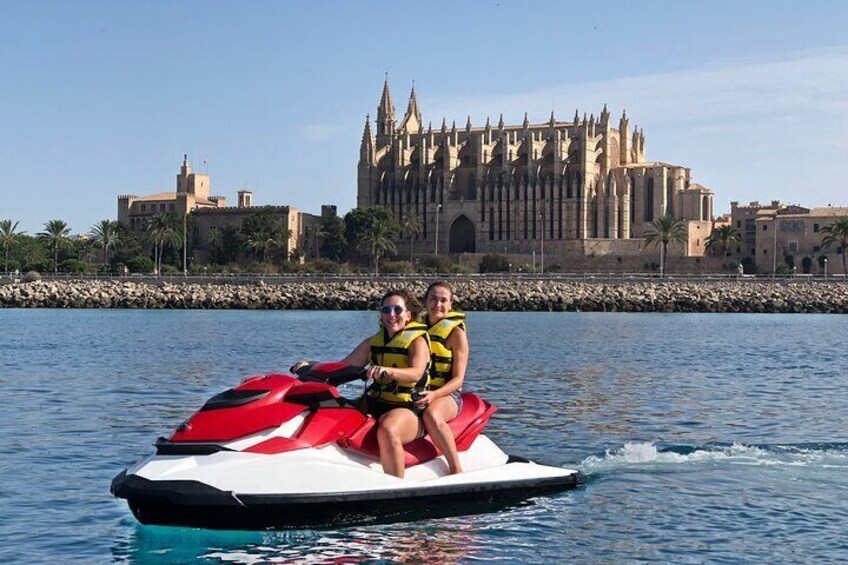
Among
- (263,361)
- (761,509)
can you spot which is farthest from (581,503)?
(263,361)

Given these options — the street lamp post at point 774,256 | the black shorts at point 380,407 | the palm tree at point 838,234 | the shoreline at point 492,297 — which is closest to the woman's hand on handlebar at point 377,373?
the black shorts at point 380,407

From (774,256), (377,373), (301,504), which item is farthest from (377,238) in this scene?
(301,504)

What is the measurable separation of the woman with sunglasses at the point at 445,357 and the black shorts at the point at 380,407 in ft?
0.45

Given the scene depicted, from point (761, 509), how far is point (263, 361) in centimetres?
1899

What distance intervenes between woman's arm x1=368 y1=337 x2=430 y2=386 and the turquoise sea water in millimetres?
1219

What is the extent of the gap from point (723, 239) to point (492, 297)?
40385 mm

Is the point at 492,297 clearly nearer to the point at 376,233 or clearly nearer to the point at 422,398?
the point at 376,233

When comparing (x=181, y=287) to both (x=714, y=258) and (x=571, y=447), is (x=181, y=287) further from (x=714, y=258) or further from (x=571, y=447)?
(x=571, y=447)

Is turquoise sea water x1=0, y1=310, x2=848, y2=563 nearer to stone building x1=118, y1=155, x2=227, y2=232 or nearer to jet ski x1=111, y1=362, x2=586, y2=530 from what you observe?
jet ski x1=111, y1=362, x2=586, y2=530

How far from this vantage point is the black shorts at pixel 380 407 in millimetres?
9836

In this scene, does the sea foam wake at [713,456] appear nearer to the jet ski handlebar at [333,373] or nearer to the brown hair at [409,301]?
the brown hair at [409,301]

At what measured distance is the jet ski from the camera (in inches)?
346

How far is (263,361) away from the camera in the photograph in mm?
28297

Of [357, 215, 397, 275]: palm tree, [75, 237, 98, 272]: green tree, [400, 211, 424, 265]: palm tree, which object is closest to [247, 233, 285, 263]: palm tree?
[357, 215, 397, 275]: palm tree
